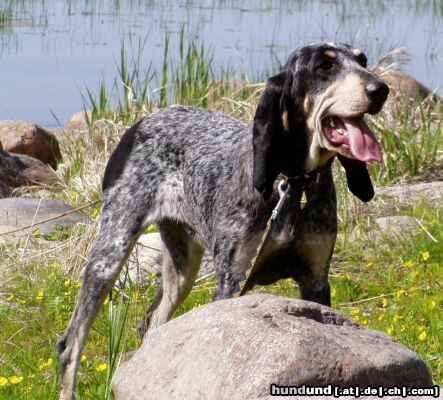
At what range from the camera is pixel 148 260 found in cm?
763

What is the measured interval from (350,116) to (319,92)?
28cm

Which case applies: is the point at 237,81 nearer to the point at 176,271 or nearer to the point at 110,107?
the point at 110,107

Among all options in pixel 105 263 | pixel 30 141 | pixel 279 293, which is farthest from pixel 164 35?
pixel 105 263

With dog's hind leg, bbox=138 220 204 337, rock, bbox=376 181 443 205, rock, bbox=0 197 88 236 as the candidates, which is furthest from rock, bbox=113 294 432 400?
rock, bbox=376 181 443 205

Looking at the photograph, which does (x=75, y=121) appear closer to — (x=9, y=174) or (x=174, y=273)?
(x=9, y=174)

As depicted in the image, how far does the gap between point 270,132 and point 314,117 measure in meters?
0.23

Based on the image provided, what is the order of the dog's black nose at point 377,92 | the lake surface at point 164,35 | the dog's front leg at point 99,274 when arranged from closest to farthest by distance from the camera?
the dog's black nose at point 377,92, the dog's front leg at point 99,274, the lake surface at point 164,35

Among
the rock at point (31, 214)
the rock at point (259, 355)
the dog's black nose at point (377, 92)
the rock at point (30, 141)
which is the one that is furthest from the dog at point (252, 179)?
the rock at point (30, 141)

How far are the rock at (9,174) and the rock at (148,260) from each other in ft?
9.70

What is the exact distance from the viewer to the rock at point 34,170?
11195mm

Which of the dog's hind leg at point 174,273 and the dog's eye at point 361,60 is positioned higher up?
the dog's eye at point 361,60

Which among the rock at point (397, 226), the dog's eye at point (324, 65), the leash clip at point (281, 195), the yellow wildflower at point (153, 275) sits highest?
the dog's eye at point (324, 65)

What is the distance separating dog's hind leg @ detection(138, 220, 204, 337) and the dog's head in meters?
1.27

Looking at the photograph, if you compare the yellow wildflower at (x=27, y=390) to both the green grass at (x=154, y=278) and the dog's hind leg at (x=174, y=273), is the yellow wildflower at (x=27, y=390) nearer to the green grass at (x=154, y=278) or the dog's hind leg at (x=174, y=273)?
the green grass at (x=154, y=278)
